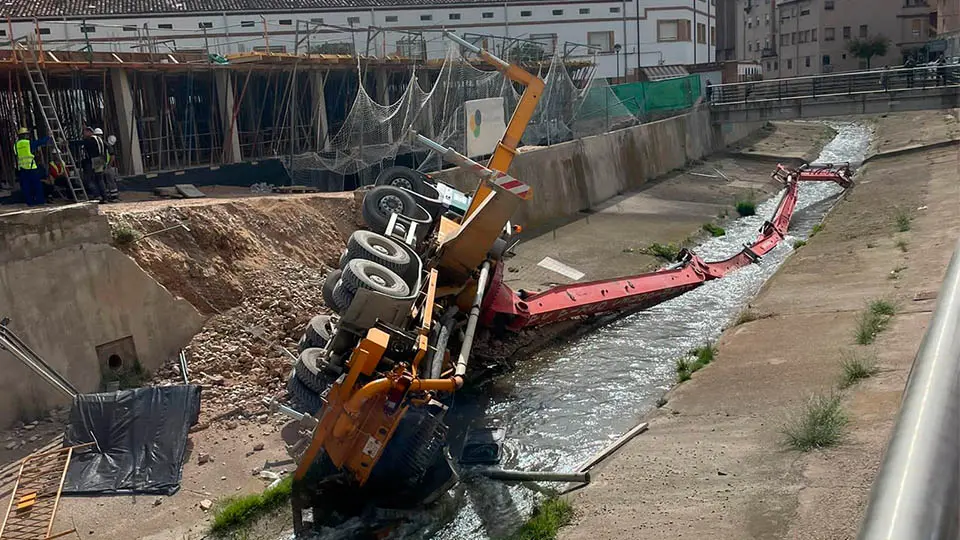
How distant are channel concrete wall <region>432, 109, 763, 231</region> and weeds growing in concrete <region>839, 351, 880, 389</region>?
12.4 metres

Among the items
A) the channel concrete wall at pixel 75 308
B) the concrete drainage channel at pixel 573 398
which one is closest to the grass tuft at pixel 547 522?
the concrete drainage channel at pixel 573 398

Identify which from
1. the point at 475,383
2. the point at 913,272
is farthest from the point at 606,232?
the point at 475,383

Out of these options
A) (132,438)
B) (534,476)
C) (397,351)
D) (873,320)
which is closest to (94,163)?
(132,438)

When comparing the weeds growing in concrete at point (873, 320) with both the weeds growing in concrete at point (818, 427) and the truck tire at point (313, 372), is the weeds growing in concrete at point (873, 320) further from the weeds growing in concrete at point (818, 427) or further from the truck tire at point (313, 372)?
the truck tire at point (313, 372)

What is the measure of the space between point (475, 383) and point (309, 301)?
3.74 meters

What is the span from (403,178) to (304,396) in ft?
23.7

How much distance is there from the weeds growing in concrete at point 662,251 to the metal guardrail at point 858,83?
19.0 metres

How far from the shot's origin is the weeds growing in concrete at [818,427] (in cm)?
869

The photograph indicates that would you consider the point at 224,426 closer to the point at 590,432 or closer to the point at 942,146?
the point at 590,432

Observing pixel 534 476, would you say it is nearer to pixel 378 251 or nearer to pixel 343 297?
pixel 343 297

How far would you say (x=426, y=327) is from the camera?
34.1ft

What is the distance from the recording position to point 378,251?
1181 centimetres

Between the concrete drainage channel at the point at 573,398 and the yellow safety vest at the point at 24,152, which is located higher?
the yellow safety vest at the point at 24,152

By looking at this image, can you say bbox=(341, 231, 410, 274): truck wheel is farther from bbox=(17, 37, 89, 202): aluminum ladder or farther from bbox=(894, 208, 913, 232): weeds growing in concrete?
bbox=(894, 208, 913, 232): weeds growing in concrete
